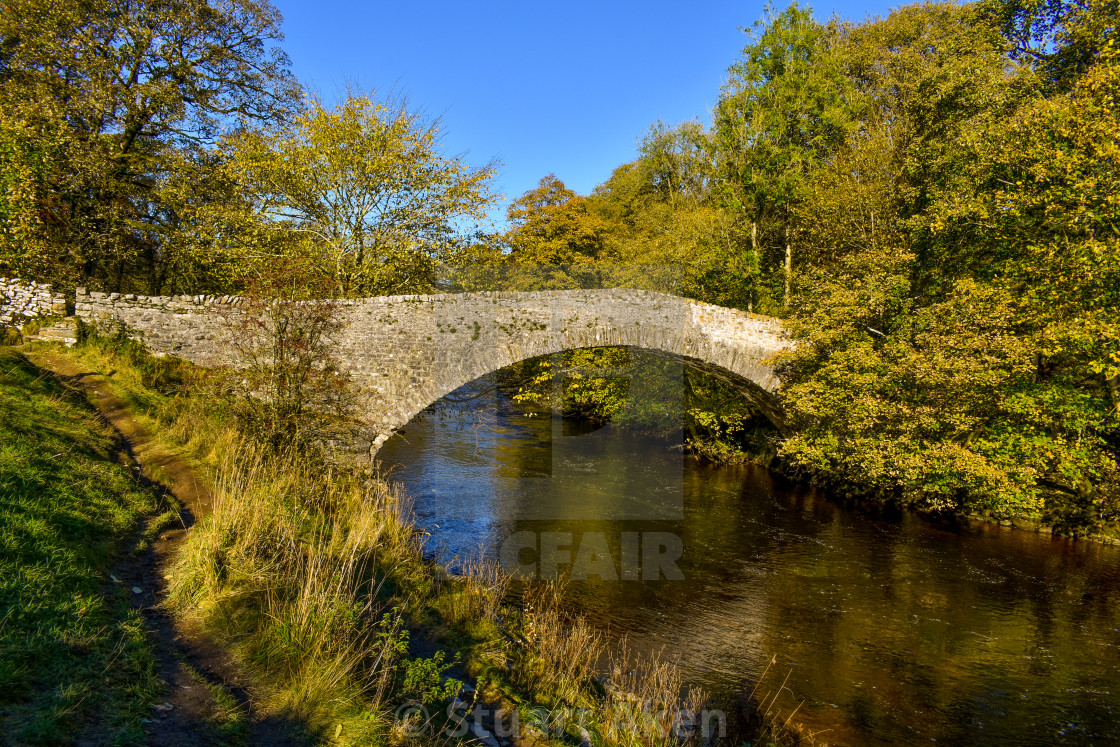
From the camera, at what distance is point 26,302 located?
11844 millimetres

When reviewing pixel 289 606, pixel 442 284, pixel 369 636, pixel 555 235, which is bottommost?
pixel 369 636

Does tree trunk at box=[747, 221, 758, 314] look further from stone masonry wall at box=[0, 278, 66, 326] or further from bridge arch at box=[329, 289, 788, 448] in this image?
stone masonry wall at box=[0, 278, 66, 326]

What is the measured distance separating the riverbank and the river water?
5.45 feet

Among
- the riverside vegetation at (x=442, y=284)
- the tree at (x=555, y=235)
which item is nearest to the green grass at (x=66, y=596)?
the riverside vegetation at (x=442, y=284)

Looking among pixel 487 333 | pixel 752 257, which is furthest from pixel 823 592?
pixel 752 257

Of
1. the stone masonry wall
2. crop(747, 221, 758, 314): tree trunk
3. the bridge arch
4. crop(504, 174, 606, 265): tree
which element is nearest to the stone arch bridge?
the bridge arch

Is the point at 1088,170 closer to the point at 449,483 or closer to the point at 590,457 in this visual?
the point at 590,457

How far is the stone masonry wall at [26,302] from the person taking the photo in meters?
11.7

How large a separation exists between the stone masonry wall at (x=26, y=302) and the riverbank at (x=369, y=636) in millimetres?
7058

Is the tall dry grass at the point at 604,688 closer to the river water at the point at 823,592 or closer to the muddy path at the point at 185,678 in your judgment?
the river water at the point at 823,592

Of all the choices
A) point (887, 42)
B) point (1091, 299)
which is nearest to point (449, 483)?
point (1091, 299)

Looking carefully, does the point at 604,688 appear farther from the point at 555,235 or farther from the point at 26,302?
the point at 555,235

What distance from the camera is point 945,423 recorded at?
10914mm

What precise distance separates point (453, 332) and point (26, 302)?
9.60 metres
